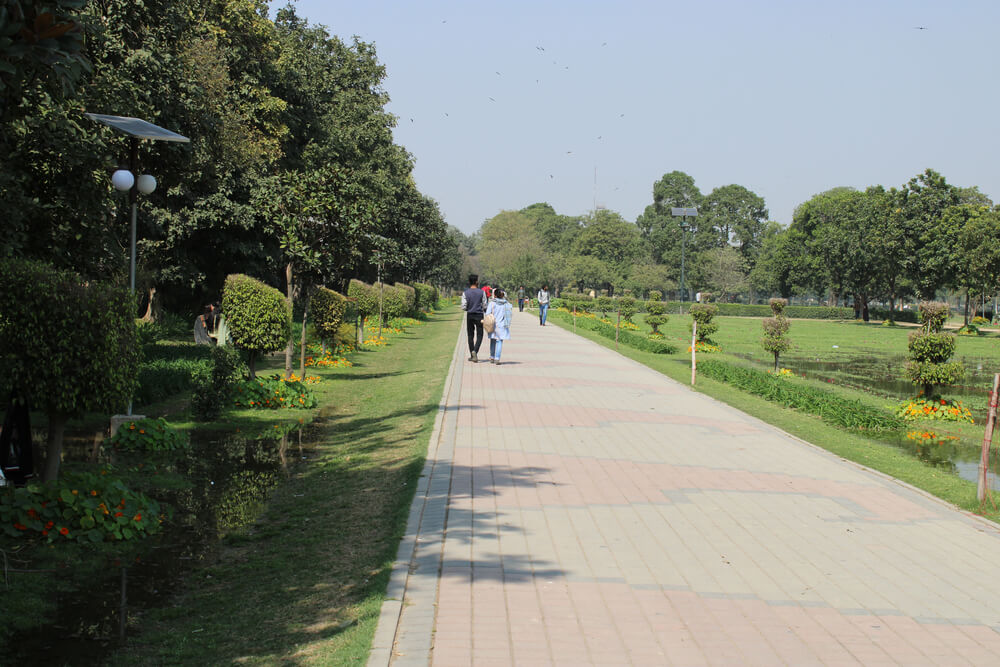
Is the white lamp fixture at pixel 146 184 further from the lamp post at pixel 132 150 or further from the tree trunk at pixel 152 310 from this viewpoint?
the tree trunk at pixel 152 310

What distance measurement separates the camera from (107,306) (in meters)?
6.43

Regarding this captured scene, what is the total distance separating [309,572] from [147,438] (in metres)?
4.15

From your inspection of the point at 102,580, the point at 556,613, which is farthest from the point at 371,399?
the point at 556,613

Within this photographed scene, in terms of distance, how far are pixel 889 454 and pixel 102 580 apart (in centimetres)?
855

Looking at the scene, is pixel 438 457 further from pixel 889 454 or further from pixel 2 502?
pixel 889 454

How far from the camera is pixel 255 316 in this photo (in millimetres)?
12641

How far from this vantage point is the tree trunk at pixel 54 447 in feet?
20.4

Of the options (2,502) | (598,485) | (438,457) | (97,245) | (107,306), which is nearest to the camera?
(2,502)

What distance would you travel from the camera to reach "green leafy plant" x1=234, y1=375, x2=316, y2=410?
39.2 feet

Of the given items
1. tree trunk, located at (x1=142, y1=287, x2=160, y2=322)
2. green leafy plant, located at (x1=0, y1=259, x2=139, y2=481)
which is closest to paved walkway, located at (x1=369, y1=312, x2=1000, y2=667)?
green leafy plant, located at (x1=0, y1=259, x2=139, y2=481)

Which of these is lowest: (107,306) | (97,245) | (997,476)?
(997,476)

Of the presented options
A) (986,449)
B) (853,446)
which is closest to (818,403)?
(853,446)

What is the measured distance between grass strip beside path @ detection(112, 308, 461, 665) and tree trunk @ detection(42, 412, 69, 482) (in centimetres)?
142

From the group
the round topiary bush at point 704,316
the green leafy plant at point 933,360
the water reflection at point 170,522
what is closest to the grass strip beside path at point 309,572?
the water reflection at point 170,522
